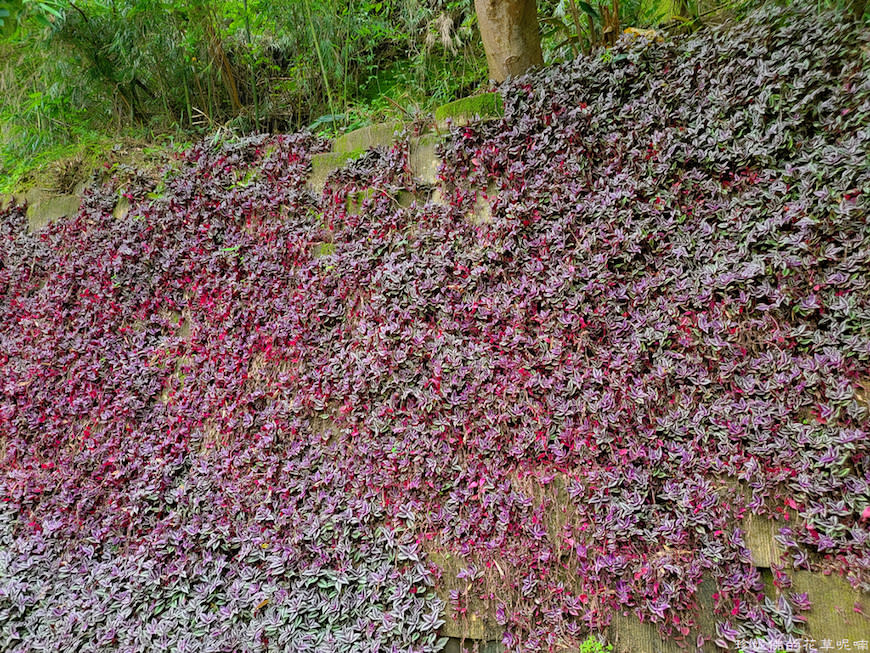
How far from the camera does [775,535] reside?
1.49 meters

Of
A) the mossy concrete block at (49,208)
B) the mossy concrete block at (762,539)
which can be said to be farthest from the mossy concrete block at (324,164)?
the mossy concrete block at (762,539)

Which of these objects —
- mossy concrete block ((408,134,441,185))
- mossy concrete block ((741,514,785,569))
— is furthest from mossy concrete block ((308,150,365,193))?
mossy concrete block ((741,514,785,569))

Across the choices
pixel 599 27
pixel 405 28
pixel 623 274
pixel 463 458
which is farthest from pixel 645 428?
pixel 405 28

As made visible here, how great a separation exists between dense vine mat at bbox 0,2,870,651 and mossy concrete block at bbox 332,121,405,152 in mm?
113

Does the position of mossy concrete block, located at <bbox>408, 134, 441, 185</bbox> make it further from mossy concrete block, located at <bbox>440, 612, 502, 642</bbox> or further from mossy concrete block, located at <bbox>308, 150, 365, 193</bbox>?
mossy concrete block, located at <bbox>440, 612, 502, 642</bbox>

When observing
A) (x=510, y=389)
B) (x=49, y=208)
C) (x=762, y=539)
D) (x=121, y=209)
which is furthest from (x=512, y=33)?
(x=49, y=208)

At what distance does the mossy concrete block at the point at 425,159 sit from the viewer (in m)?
2.40

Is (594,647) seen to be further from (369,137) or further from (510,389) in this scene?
(369,137)

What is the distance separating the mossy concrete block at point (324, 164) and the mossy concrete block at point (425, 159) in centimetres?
36

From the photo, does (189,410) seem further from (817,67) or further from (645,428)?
(817,67)

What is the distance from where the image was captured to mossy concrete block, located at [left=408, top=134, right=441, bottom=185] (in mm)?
2398

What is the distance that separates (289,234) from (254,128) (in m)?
1.30

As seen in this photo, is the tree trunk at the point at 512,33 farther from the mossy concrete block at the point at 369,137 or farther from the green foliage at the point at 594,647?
the green foliage at the point at 594,647

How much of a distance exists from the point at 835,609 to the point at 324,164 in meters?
2.84
